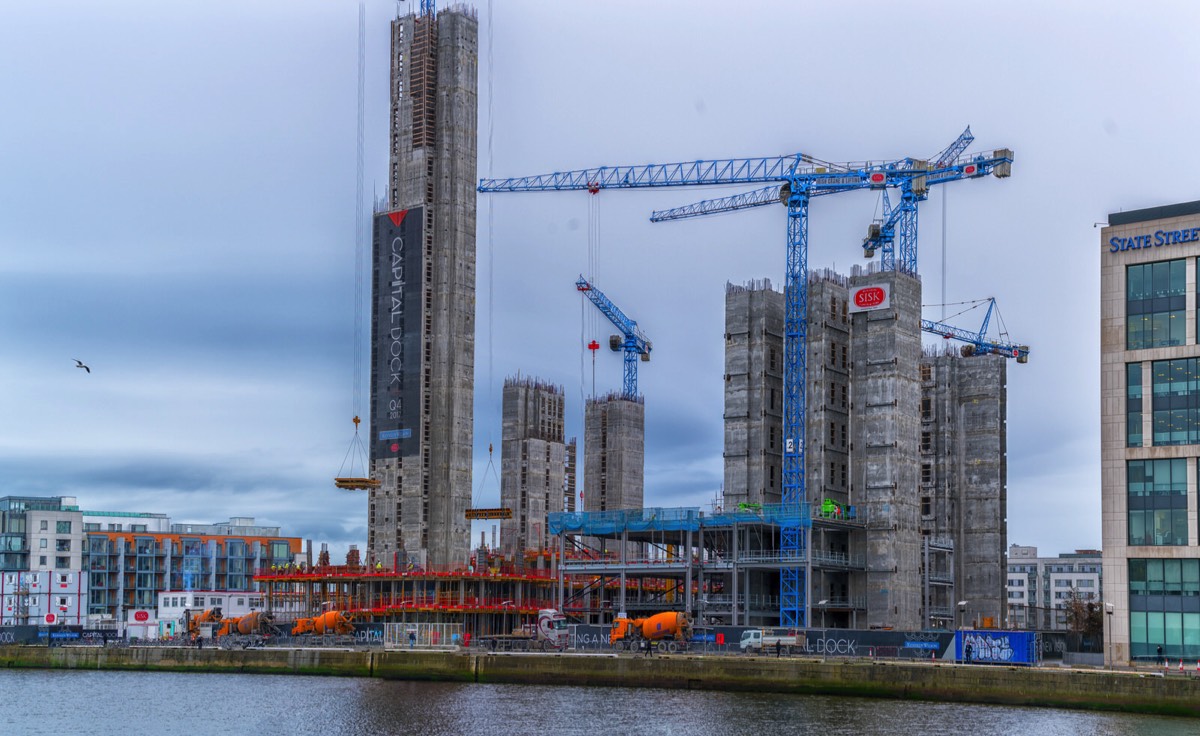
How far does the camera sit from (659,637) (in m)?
115

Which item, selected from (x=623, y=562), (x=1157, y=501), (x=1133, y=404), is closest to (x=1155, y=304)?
(x=1133, y=404)

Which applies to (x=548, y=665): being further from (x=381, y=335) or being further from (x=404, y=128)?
(x=404, y=128)

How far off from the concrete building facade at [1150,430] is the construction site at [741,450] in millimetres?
41777

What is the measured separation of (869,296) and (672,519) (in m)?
28.3

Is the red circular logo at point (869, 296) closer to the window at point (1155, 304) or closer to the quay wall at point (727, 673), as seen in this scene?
the window at point (1155, 304)

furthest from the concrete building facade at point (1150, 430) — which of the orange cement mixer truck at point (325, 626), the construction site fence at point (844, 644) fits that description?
the orange cement mixer truck at point (325, 626)

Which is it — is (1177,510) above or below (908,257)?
below

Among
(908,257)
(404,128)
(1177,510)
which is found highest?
(404,128)

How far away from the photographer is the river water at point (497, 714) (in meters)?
76.2

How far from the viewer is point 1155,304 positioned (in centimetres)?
9919

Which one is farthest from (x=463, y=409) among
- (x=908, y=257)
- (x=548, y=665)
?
(x=548, y=665)

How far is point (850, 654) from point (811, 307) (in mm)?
56493

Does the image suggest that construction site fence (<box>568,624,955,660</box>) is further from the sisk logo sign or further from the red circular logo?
the red circular logo

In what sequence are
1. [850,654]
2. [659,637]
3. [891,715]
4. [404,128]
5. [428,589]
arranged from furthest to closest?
[404,128] → [428,589] → [659,637] → [850,654] → [891,715]
